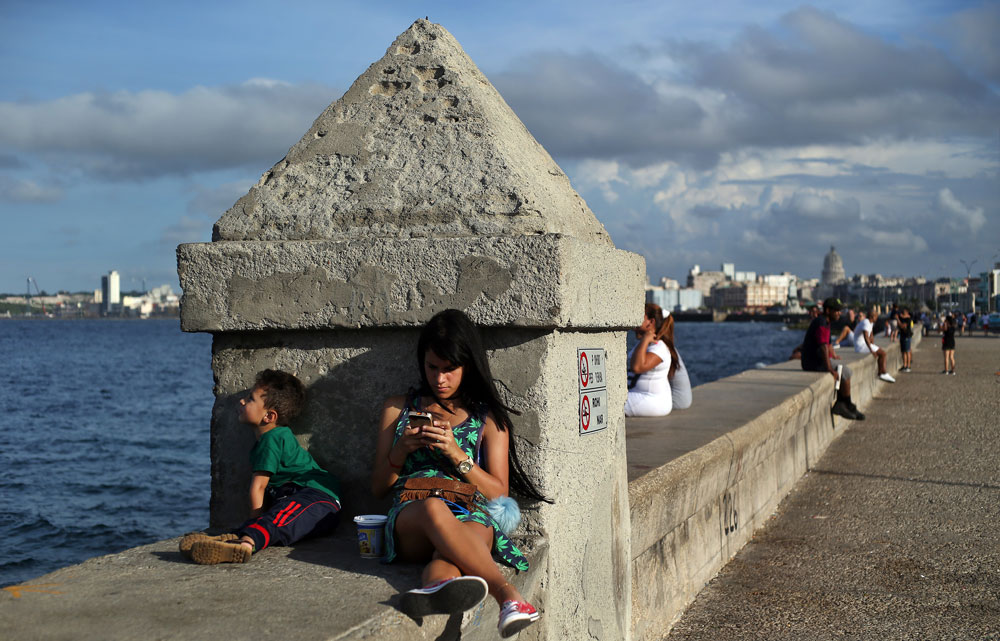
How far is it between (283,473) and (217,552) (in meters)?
0.50

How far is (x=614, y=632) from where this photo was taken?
11.7ft

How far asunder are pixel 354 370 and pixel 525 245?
0.82 m

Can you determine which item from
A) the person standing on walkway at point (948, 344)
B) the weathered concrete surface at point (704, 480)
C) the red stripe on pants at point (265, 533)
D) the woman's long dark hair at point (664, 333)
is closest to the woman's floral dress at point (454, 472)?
the red stripe on pants at point (265, 533)

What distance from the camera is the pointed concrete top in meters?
3.22

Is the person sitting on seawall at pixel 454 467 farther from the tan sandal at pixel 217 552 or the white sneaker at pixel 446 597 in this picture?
the tan sandal at pixel 217 552

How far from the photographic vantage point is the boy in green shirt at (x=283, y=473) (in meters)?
3.13

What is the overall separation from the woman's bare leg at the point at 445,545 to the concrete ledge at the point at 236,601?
0.19ft

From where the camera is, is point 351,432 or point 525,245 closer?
point 525,245

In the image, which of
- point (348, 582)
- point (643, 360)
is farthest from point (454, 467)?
point (643, 360)

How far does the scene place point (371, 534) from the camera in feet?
9.69

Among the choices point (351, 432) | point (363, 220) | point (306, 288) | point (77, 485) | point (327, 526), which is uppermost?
point (363, 220)

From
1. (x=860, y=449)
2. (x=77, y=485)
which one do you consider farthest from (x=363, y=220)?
(x=77, y=485)

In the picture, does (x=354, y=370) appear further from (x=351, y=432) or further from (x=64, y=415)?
(x=64, y=415)

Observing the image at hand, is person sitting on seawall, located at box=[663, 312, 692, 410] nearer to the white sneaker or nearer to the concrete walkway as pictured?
the concrete walkway
